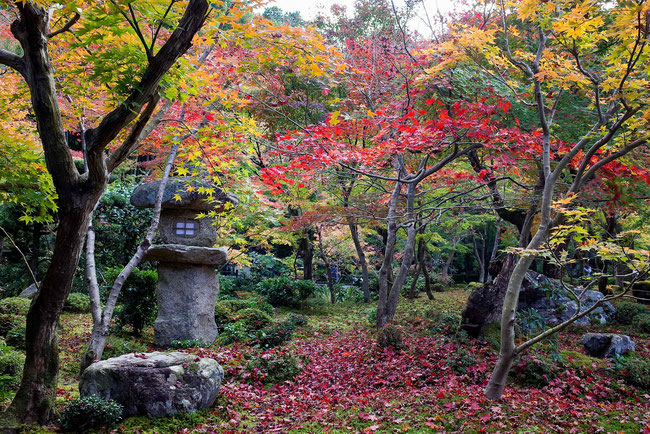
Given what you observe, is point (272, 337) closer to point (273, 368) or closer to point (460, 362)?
point (273, 368)

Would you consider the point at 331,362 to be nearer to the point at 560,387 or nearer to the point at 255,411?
the point at 255,411

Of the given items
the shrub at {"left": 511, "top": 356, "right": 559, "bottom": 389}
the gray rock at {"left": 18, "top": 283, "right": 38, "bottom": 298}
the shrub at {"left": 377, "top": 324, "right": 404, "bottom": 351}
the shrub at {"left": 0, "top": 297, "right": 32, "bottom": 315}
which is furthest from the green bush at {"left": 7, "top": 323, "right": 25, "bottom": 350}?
the shrub at {"left": 511, "top": 356, "right": 559, "bottom": 389}

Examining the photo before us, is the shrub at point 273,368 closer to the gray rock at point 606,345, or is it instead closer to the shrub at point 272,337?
the shrub at point 272,337

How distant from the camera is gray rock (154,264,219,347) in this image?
834cm

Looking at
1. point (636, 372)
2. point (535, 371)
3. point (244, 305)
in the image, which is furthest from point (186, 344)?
point (636, 372)

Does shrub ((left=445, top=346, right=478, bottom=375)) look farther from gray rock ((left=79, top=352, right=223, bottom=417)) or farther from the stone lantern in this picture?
the stone lantern

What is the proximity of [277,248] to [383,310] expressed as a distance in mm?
14194

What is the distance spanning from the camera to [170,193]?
8414 millimetres

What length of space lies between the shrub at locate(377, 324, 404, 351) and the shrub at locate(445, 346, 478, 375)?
1.09 metres

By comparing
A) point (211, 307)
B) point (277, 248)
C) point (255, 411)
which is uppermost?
point (277, 248)

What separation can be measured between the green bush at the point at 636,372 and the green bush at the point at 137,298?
8.99 m

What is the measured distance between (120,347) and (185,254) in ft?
6.92

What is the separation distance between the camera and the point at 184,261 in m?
8.57

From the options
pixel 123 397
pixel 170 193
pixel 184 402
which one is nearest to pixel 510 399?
pixel 184 402
